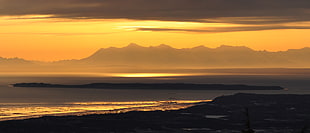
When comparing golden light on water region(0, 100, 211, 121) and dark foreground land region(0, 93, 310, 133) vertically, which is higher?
golden light on water region(0, 100, 211, 121)

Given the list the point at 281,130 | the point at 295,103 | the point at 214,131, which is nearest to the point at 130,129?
the point at 214,131

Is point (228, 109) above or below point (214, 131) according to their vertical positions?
above

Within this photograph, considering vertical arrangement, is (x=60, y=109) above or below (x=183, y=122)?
above

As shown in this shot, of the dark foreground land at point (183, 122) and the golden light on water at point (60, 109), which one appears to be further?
the golden light on water at point (60, 109)

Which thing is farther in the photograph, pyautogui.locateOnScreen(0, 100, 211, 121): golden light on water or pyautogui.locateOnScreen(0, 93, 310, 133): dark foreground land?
pyautogui.locateOnScreen(0, 100, 211, 121): golden light on water

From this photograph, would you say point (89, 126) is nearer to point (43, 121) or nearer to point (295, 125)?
point (43, 121)

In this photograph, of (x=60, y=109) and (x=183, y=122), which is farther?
(x=60, y=109)

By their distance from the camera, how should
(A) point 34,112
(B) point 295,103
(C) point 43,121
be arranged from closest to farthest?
(C) point 43,121 < (A) point 34,112 < (B) point 295,103

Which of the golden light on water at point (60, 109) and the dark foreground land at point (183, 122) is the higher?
the golden light on water at point (60, 109)
